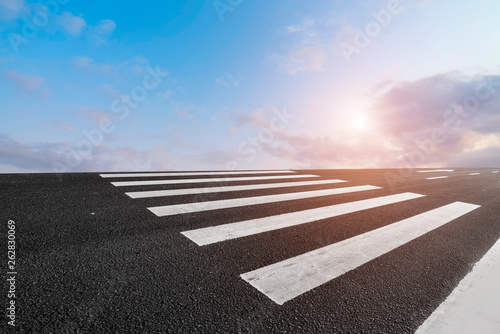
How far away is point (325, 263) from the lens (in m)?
2.50

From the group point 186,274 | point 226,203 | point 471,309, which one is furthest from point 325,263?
point 226,203

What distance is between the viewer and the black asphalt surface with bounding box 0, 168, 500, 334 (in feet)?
5.16

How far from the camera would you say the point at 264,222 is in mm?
3600

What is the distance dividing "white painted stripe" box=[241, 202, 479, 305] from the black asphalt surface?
0.09 m

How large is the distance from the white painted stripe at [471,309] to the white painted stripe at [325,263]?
729 mm

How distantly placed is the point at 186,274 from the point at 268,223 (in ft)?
5.61

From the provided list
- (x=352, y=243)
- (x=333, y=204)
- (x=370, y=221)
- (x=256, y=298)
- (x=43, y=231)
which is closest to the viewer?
(x=256, y=298)

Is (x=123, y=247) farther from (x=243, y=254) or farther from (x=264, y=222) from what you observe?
(x=264, y=222)

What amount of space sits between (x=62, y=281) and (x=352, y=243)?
309cm

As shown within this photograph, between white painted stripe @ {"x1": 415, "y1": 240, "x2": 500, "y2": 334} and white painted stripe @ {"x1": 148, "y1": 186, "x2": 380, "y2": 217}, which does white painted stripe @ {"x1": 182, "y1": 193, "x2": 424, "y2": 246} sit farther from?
white painted stripe @ {"x1": 415, "y1": 240, "x2": 500, "y2": 334}

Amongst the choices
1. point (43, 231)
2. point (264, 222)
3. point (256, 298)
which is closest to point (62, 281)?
point (43, 231)

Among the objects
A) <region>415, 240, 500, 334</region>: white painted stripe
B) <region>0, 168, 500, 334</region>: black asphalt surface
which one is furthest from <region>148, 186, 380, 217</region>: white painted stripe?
<region>415, 240, 500, 334</region>: white painted stripe

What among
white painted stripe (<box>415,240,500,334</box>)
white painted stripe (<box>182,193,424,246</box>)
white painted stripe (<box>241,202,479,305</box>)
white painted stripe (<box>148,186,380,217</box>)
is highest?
white painted stripe (<box>148,186,380,217</box>)

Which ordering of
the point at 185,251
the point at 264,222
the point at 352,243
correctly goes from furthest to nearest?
the point at 264,222 < the point at 352,243 < the point at 185,251
